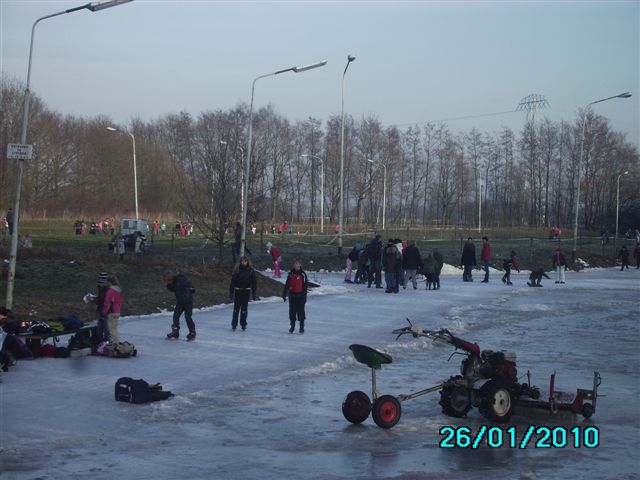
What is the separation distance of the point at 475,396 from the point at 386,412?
1.23 m

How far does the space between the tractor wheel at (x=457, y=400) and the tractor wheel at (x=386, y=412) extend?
2.72 feet

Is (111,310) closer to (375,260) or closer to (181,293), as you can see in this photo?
(181,293)

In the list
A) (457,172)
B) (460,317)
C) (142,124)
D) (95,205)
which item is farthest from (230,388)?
(142,124)

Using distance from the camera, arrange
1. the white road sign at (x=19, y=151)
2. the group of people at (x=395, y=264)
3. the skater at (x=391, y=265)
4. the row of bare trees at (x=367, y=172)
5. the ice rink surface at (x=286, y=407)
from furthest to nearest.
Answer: the row of bare trees at (x=367, y=172) → the group of people at (x=395, y=264) → the skater at (x=391, y=265) → the white road sign at (x=19, y=151) → the ice rink surface at (x=286, y=407)

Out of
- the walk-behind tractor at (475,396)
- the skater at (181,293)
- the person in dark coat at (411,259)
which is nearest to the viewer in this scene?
the walk-behind tractor at (475,396)

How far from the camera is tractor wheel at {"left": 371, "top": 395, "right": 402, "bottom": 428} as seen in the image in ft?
33.5

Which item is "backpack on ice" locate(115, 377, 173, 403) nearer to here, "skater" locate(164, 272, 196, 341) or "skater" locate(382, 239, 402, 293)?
"skater" locate(164, 272, 196, 341)

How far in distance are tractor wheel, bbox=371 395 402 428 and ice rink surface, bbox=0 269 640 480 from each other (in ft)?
0.42

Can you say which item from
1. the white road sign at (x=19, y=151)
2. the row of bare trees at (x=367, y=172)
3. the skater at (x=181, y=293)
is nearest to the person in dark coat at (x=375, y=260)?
the skater at (x=181, y=293)

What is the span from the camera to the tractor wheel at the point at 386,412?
Result: 33.5 ft

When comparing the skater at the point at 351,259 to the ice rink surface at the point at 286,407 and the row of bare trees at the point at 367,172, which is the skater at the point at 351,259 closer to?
the ice rink surface at the point at 286,407

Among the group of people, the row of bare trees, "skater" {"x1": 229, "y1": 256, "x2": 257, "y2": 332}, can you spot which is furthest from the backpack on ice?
the row of bare trees

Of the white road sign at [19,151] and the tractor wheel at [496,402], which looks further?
the white road sign at [19,151]

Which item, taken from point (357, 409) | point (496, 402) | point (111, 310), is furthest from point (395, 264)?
point (357, 409)
